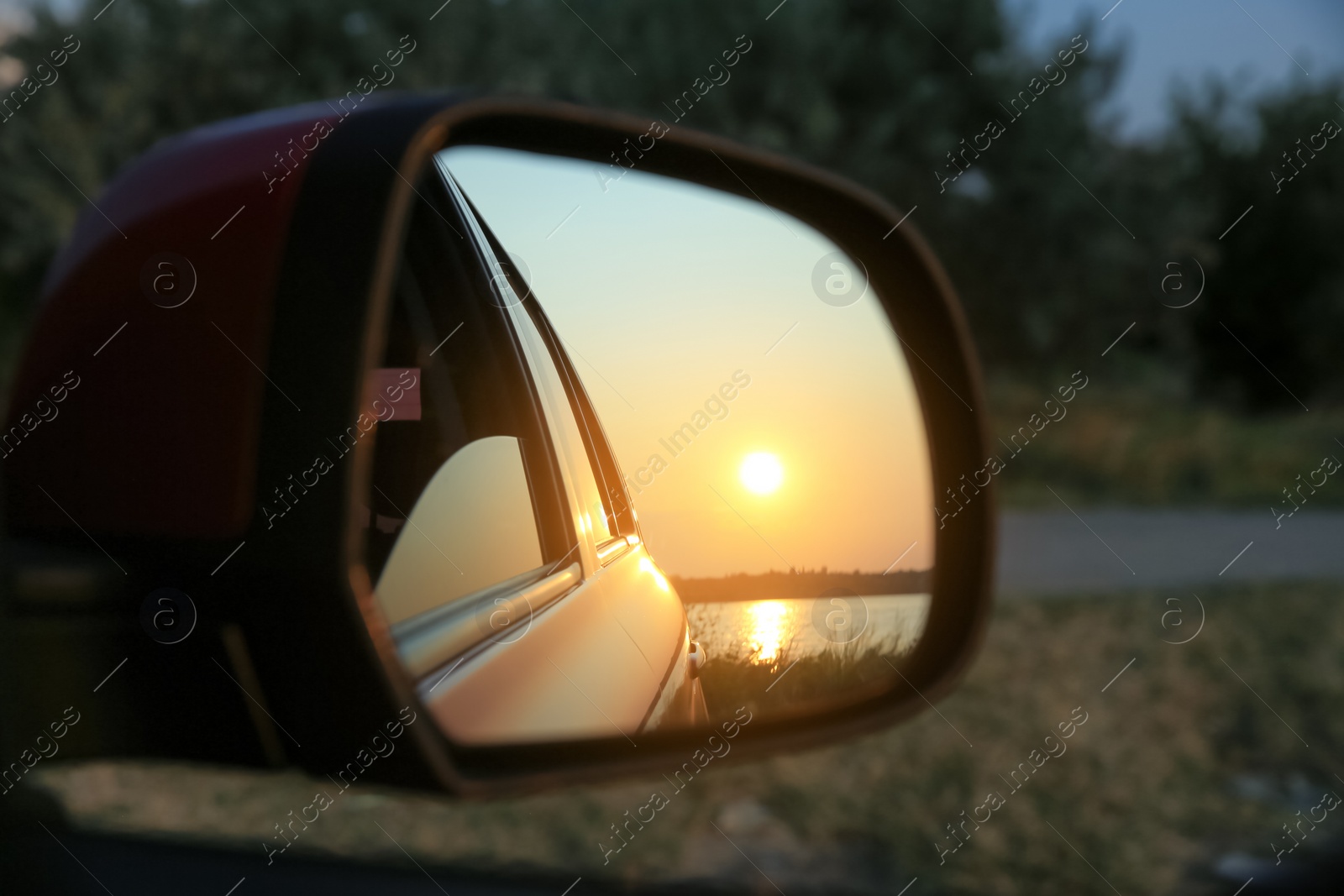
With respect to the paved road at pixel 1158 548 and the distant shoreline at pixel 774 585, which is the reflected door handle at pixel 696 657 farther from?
the paved road at pixel 1158 548

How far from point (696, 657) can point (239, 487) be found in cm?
51

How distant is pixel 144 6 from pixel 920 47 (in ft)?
31.3

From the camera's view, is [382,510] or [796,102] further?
[796,102]

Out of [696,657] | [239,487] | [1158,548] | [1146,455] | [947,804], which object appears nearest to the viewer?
[239,487]

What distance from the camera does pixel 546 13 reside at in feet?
39.6

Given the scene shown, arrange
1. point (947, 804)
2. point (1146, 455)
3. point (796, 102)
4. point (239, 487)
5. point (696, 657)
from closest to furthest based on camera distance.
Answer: point (239, 487), point (696, 657), point (947, 804), point (1146, 455), point (796, 102)

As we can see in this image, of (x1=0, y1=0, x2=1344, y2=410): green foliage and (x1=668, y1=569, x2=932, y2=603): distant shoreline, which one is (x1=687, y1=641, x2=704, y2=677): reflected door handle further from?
(x1=0, y1=0, x2=1344, y2=410): green foliage

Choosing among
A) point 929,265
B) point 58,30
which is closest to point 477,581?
point 929,265

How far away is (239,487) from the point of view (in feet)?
3.32

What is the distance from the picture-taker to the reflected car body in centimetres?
99

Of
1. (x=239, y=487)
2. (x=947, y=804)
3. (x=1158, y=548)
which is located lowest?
(x=1158, y=548)

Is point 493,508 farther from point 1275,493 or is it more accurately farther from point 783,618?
point 1275,493

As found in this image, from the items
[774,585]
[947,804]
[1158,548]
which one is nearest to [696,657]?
[774,585]

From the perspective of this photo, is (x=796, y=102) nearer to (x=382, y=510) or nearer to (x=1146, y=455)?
(x=1146, y=455)
